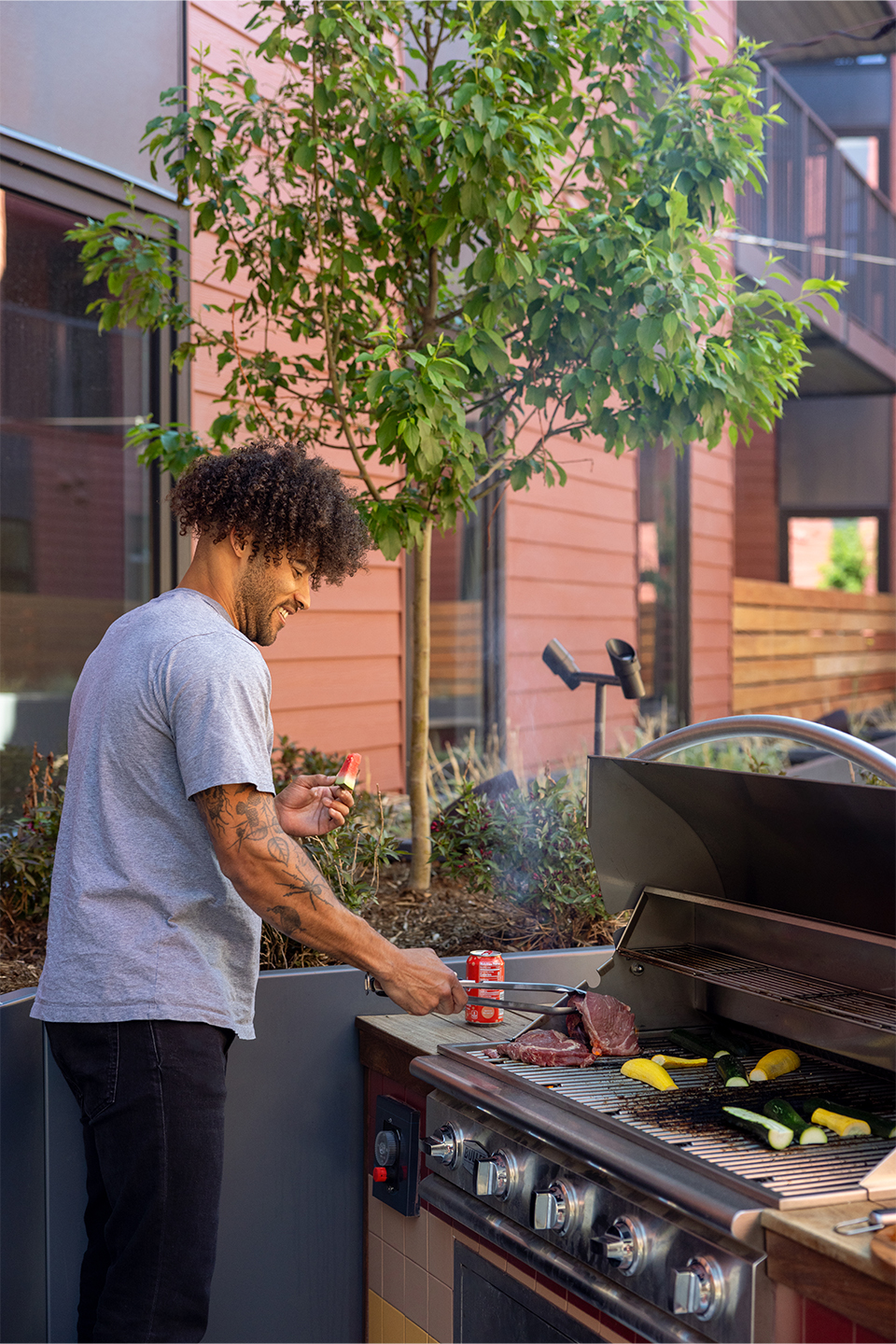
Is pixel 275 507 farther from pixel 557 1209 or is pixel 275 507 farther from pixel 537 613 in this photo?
pixel 537 613

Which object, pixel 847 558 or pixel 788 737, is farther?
pixel 847 558

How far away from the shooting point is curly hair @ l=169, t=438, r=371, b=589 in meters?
2.07

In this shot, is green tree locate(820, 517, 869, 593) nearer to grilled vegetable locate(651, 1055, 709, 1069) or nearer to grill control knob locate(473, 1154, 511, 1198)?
grilled vegetable locate(651, 1055, 709, 1069)

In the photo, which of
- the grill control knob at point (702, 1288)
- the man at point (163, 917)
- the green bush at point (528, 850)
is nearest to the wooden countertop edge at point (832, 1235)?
the grill control knob at point (702, 1288)

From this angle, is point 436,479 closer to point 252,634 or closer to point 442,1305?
point 252,634

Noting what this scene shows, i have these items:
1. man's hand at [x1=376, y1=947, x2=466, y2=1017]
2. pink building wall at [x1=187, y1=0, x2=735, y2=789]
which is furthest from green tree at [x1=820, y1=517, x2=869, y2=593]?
man's hand at [x1=376, y1=947, x2=466, y2=1017]

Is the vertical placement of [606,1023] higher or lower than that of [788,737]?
lower

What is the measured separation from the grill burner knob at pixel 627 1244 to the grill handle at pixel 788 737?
0.71 m

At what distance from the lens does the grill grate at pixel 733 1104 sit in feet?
5.08

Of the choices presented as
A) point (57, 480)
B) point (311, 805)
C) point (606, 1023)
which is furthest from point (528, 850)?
point (57, 480)

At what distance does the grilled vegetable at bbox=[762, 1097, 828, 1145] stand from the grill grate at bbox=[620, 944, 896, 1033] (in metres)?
0.15

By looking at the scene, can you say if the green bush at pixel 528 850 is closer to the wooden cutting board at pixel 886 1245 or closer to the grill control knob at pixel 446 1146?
the grill control knob at pixel 446 1146

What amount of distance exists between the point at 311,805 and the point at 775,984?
0.95 m

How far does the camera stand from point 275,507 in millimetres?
2078
